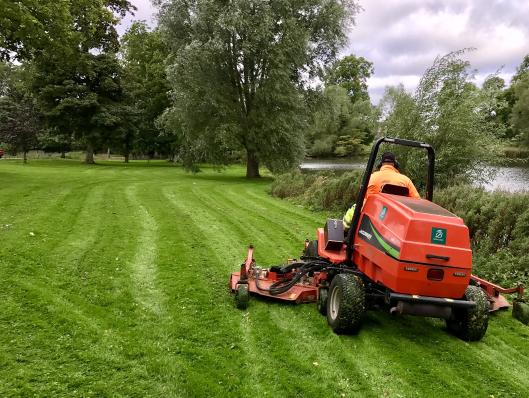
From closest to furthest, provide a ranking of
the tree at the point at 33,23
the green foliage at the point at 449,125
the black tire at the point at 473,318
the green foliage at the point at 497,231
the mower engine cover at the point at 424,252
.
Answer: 1. the mower engine cover at the point at 424,252
2. the black tire at the point at 473,318
3. the green foliage at the point at 497,231
4. the green foliage at the point at 449,125
5. the tree at the point at 33,23

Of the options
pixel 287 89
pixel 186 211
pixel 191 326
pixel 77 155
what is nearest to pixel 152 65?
pixel 77 155

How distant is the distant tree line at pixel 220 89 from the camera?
14.0 m

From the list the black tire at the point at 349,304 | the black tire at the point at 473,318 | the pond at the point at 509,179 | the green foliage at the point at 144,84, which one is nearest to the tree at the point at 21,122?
the green foliage at the point at 144,84

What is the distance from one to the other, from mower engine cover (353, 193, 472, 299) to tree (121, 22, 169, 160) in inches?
1378

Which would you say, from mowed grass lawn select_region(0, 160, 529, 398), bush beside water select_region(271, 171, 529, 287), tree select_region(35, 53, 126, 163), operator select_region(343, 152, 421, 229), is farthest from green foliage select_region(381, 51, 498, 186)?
tree select_region(35, 53, 126, 163)

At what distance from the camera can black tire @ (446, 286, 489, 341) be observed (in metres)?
5.29

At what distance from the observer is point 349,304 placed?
518 centimetres

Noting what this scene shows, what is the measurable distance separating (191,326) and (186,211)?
7.77 m

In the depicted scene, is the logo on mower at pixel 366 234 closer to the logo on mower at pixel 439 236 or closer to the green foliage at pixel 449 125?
the logo on mower at pixel 439 236

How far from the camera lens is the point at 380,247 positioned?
16.6ft

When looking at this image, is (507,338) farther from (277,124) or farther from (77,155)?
(77,155)

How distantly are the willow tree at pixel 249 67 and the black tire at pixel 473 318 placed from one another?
19724 millimetres

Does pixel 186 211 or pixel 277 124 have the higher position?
pixel 277 124

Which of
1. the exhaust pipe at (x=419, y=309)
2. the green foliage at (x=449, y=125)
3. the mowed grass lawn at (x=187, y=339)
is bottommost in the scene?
the mowed grass lawn at (x=187, y=339)
